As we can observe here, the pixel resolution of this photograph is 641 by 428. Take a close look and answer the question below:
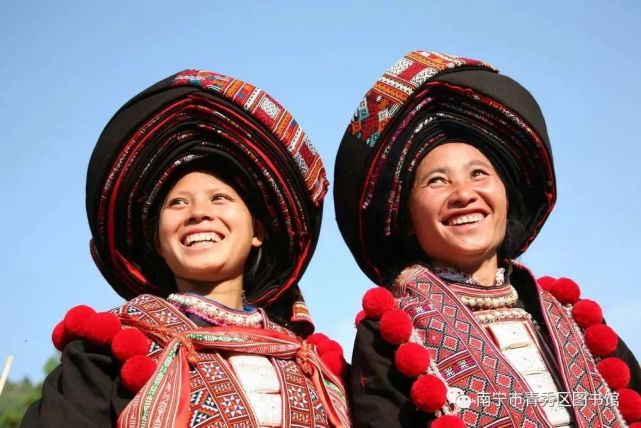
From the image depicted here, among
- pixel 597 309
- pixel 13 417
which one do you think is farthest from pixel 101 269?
pixel 13 417

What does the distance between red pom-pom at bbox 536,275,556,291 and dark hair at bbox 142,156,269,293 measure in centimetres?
144

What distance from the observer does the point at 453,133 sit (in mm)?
4035

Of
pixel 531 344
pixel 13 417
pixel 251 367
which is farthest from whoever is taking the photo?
pixel 13 417

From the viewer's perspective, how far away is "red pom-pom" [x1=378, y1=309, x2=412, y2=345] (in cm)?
353

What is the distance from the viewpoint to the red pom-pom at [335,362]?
3.97 metres

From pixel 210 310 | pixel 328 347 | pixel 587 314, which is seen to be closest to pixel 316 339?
pixel 328 347

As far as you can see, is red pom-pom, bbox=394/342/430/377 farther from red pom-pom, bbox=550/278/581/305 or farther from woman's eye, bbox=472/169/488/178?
red pom-pom, bbox=550/278/581/305

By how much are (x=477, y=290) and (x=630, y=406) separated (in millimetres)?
829

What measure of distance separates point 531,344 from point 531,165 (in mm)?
916

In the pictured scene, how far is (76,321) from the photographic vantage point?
3.37 metres

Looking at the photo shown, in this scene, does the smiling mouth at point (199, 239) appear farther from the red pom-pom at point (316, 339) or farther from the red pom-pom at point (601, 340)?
the red pom-pom at point (601, 340)

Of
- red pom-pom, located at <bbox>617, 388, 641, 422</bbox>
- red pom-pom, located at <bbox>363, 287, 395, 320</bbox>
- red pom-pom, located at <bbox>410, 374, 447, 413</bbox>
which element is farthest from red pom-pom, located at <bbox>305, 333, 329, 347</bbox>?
red pom-pom, located at <bbox>617, 388, 641, 422</bbox>

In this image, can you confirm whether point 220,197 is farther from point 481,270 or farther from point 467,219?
point 481,270

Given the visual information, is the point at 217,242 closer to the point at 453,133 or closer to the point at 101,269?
the point at 101,269
